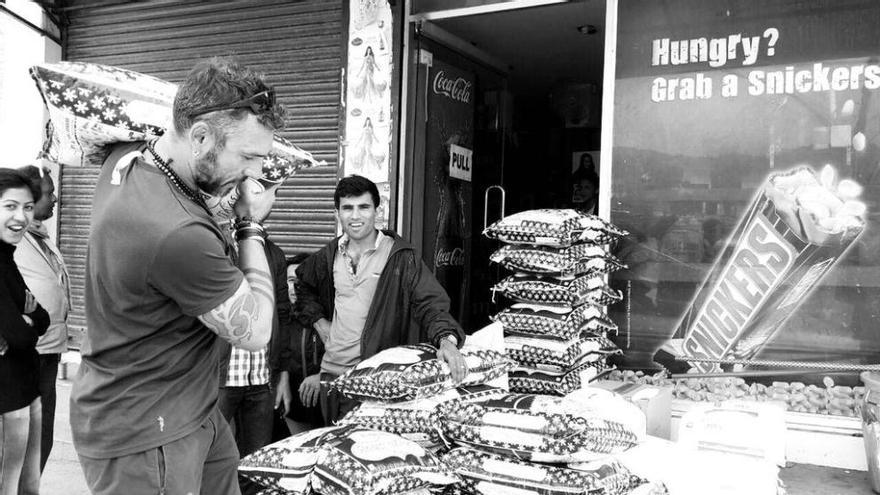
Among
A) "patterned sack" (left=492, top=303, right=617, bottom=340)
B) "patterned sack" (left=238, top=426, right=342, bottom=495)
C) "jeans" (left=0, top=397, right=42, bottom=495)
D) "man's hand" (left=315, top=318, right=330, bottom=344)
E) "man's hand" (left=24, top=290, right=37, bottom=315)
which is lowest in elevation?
"jeans" (left=0, top=397, right=42, bottom=495)

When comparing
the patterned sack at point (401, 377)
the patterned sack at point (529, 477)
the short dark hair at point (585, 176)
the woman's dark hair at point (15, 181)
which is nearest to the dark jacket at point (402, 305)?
the patterned sack at point (401, 377)

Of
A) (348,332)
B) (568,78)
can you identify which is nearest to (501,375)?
(348,332)

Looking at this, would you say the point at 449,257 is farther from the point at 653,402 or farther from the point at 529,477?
the point at 529,477

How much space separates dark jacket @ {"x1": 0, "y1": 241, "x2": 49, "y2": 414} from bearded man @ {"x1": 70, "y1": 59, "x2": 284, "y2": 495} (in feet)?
5.32

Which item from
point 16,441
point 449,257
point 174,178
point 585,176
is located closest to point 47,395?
point 16,441

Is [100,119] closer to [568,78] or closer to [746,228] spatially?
[746,228]

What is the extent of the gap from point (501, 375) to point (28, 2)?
5628mm

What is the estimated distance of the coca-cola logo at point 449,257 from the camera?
5455mm

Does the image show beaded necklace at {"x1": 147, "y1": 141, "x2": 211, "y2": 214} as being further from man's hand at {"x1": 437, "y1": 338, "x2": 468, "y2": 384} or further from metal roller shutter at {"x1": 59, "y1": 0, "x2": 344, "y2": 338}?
metal roller shutter at {"x1": 59, "y1": 0, "x2": 344, "y2": 338}

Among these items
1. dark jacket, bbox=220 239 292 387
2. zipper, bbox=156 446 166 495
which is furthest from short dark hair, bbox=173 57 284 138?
dark jacket, bbox=220 239 292 387

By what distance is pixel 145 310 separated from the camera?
161 cm

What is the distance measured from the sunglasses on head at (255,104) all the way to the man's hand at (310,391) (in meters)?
2.51

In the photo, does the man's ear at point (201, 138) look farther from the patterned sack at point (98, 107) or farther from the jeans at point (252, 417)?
the jeans at point (252, 417)

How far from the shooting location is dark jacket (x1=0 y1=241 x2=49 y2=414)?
3.05 m
